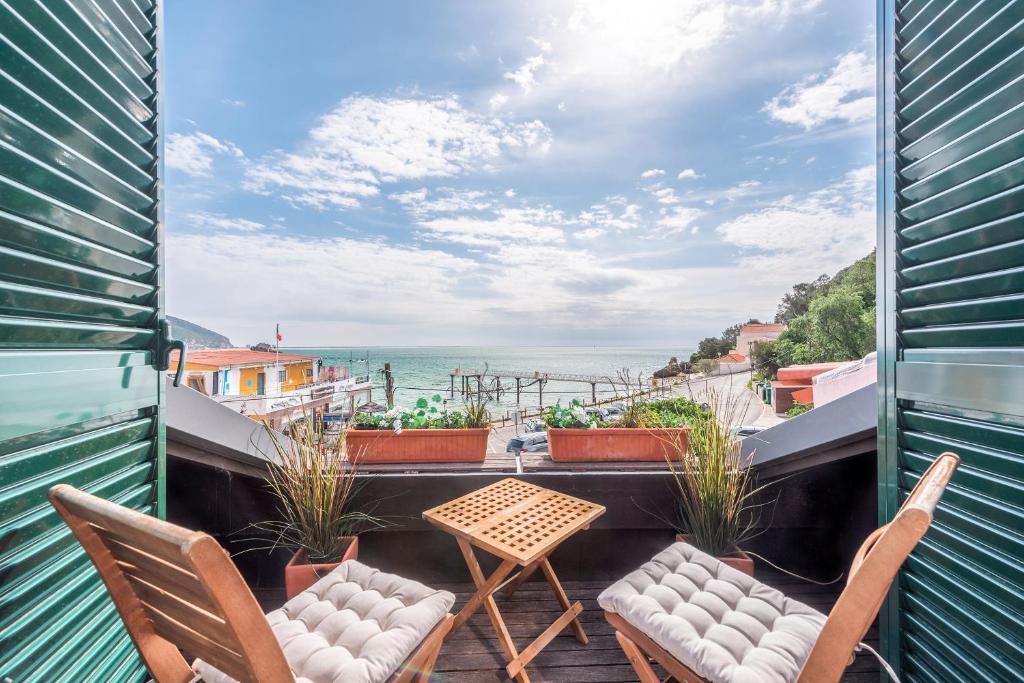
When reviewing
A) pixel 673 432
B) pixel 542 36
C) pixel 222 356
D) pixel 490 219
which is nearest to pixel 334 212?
pixel 490 219

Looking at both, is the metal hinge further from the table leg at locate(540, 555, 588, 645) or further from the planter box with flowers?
the planter box with flowers

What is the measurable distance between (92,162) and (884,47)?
2.24 m

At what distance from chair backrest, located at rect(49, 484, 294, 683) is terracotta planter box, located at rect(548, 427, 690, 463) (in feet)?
5.70

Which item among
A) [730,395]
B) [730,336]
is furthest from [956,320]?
[730,336]

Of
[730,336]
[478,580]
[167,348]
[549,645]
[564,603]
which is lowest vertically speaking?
[549,645]

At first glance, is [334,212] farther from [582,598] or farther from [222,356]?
[582,598]

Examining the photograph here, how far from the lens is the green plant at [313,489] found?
1924mm

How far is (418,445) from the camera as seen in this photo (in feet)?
7.93

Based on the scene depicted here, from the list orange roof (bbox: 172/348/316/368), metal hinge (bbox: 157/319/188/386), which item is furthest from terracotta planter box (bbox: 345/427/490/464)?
orange roof (bbox: 172/348/316/368)

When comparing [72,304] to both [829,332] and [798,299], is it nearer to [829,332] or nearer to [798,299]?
[829,332]

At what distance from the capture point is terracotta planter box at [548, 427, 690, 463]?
242cm

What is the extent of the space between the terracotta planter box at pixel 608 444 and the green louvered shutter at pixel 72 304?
5.77ft

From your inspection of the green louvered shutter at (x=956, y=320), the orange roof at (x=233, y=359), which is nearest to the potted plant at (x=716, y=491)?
the green louvered shutter at (x=956, y=320)

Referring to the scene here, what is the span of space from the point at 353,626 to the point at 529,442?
75.6 inches
